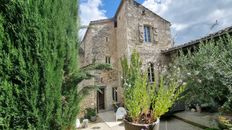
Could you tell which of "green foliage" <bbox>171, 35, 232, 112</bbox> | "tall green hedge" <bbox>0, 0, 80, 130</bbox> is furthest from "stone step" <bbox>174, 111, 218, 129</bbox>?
"tall green hedge" <bbox>0, 0, 80, 130</bbox>

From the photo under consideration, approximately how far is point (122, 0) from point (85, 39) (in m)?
4.65

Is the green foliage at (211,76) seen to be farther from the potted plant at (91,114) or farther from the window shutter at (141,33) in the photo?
the potted plant at (91,114)

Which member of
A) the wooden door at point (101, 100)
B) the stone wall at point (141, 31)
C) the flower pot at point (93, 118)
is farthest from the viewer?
the wooden door at point (101, 100)

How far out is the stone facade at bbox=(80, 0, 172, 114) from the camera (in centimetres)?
1057

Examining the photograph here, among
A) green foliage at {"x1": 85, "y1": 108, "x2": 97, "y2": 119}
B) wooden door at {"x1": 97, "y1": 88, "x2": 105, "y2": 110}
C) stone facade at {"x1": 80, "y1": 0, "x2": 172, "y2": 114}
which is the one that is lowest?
green foliage at {"x1": 85, "y1": 108, "x2": 97, "y2": 119}

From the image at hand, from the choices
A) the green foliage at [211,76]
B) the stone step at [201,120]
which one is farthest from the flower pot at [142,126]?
the stone step at [201,120]

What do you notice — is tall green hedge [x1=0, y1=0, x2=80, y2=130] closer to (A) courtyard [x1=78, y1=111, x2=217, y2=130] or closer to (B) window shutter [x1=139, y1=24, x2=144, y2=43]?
(A) courtyard [x1=78, y1=111, x2=217, y2=130]

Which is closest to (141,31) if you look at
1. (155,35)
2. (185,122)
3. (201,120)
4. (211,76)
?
(155,35)

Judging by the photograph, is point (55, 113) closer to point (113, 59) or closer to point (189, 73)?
point (189, 73)

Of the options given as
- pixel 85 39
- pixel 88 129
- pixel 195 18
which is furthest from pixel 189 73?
pixel 195 18

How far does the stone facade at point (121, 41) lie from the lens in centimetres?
1057

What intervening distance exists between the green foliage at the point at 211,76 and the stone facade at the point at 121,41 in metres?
5.19

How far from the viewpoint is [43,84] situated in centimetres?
206

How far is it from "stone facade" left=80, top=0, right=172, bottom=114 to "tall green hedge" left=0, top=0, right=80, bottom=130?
7466 mm
